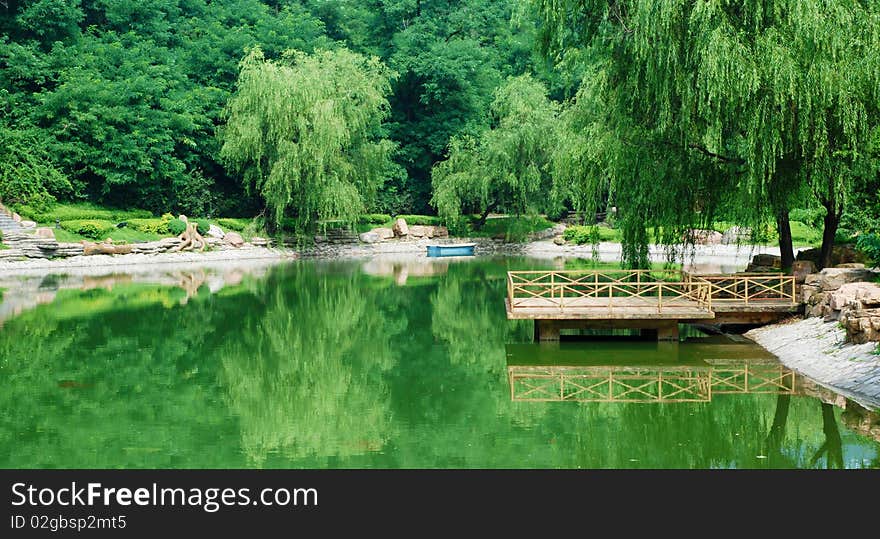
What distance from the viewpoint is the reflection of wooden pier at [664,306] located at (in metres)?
16.3

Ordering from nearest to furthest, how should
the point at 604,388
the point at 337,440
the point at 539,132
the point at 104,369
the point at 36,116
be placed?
the point at 337,440
the point at 604,388
the point at 104,369
the point at 36,116
the point at 539,132

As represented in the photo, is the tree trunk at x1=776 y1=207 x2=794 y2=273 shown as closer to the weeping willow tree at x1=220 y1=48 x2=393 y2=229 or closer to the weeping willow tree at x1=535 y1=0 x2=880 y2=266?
the weeping willow tree at x1=535 y1=0 x2=880 y2=266

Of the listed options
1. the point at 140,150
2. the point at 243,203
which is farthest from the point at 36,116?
the point at 243,203

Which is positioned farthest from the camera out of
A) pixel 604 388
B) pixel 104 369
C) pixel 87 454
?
pixel 104 369

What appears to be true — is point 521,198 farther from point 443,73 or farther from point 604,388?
point 604,388

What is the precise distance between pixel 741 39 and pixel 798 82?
123 cm

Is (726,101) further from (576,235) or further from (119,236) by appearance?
(576,235)

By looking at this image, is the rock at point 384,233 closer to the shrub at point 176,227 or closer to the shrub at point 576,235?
the shrub at point 576,235

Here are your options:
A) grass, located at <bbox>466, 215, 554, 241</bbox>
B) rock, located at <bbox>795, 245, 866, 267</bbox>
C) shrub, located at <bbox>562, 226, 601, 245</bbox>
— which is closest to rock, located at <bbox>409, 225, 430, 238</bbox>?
grass, located at <bbox>466, 215, 554, 241</bbox>

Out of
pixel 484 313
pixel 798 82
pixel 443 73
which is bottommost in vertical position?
pixel 484 313

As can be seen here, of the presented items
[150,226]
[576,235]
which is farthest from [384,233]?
[150,226]

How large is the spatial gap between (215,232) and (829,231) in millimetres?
28140

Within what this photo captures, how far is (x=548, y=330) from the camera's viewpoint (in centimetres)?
Result: 1686
